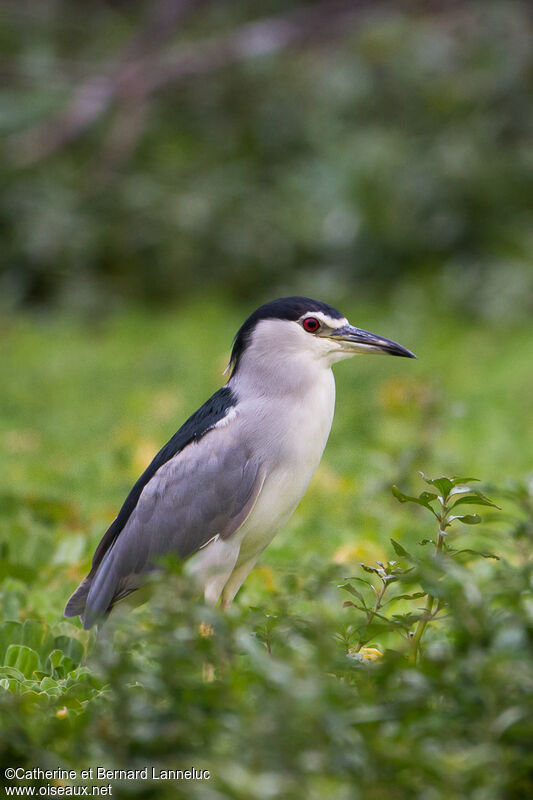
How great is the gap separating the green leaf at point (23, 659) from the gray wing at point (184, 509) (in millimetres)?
180

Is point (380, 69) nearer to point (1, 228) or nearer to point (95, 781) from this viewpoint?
point (1, 228)

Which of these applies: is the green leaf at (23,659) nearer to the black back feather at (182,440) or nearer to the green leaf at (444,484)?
the black back feather at (182,440)

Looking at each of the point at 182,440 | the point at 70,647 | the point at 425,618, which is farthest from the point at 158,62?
the point at 425,618

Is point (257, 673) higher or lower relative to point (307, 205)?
lower

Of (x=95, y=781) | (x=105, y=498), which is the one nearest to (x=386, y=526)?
(x=105, y=498)

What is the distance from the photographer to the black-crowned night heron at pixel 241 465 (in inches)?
119

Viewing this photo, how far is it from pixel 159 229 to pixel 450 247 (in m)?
2.13

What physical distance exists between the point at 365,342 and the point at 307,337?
0.58ft

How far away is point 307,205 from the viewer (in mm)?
8000

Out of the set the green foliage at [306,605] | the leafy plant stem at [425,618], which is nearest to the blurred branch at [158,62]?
the green foliage at [306,605]

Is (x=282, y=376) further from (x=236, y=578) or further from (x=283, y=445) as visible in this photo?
(x=236, y=578)

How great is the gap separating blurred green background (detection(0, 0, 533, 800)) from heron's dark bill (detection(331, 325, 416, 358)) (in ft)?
5.06

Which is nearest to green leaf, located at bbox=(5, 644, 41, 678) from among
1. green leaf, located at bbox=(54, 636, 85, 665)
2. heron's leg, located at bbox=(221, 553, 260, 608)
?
green leaf, located at bbox=(54, 636, 85, 665)

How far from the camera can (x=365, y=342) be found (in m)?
3.23
